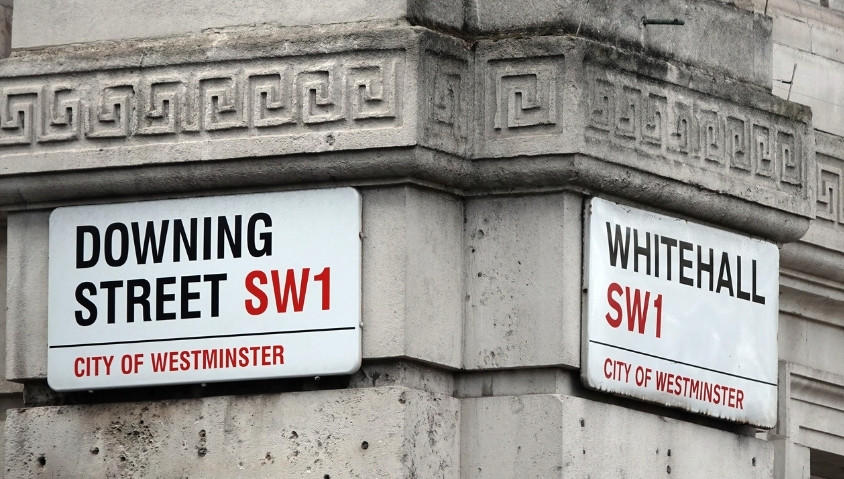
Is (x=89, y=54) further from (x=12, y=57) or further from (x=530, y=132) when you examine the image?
(x=530, y=132)

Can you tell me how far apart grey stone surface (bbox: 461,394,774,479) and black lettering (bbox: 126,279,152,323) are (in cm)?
164

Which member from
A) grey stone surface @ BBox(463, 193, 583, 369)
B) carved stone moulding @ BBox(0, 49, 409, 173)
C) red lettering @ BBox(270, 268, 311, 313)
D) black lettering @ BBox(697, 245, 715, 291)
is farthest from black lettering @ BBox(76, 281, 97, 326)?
black lettering @ BBox(697, 245, 715, 291)

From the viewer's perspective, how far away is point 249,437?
12.0 metres

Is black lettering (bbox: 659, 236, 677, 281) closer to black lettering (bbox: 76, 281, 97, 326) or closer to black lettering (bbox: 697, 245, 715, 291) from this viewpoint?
black lettering (bbox: 697, 245, 715, 291)

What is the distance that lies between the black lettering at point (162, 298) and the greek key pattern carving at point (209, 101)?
0.71 metres

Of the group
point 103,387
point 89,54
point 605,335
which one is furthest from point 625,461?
point 89,54

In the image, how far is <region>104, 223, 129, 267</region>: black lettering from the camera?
1241 cm

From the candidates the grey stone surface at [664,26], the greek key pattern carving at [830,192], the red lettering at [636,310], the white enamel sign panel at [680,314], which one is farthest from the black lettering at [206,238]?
the greek key pattern carving at [830,192]

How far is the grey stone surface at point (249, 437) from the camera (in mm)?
11719

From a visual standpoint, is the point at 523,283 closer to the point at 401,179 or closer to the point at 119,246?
the point at 401,179

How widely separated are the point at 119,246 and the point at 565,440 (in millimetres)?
2424

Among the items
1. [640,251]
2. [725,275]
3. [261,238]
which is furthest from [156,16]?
[725,275]

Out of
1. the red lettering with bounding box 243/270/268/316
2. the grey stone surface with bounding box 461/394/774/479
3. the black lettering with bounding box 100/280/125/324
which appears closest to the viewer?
the grey stone surface with bounding box 461/394/774/479

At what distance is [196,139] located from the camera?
12.3 m
